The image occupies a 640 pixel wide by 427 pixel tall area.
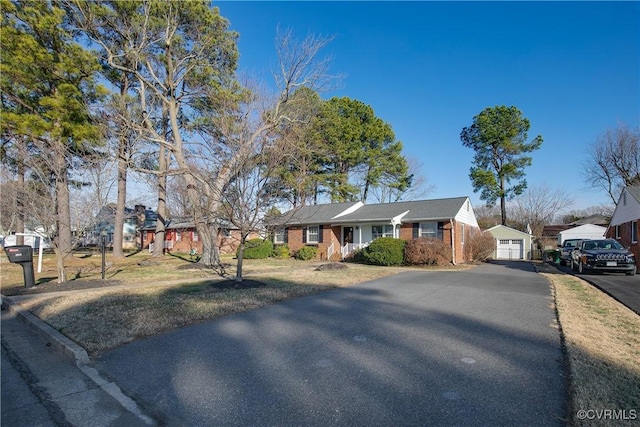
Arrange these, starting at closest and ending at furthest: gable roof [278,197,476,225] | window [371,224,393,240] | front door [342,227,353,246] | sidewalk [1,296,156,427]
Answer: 1. sidewalk [1,296,156,427]
2. gable roof [278,197,476,225]
3. window [371,224,393,240]
4. front door [342,227,353,246]

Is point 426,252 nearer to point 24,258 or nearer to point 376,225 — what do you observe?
point 376,225

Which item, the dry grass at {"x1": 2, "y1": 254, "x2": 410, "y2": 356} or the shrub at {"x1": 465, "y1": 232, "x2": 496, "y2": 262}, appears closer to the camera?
the dry grass at {"x1": 2, "y1": 254, "x2": 410, "y2": 356}

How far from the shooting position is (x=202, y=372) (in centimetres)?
414

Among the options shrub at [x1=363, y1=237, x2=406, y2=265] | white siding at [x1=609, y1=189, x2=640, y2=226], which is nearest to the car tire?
white siding at [x1=609, y1=189, x2=640, y2=226]

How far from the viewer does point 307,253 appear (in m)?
23.9

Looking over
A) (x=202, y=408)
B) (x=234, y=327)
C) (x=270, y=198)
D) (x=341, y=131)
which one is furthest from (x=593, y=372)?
(x=341, y=131)

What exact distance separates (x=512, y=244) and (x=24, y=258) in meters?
34.0

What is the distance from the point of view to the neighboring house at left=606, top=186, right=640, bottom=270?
1733 centimetres

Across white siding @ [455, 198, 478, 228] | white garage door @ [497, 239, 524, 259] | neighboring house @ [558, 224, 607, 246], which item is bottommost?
white garage door @ [497, 239, 524, 259]

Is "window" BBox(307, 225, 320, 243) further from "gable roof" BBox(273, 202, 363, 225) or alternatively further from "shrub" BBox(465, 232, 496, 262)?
"shrub" BBox(465, 232, 496, 262)

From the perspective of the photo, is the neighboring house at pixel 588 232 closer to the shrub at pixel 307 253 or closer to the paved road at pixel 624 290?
the shrub at pixel 307 253

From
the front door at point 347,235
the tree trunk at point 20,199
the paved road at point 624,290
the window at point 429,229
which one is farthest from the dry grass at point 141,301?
the front door at point 347,235

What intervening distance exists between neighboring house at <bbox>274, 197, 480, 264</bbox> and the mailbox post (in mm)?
11681

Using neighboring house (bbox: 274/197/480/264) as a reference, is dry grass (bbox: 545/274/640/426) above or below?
below
